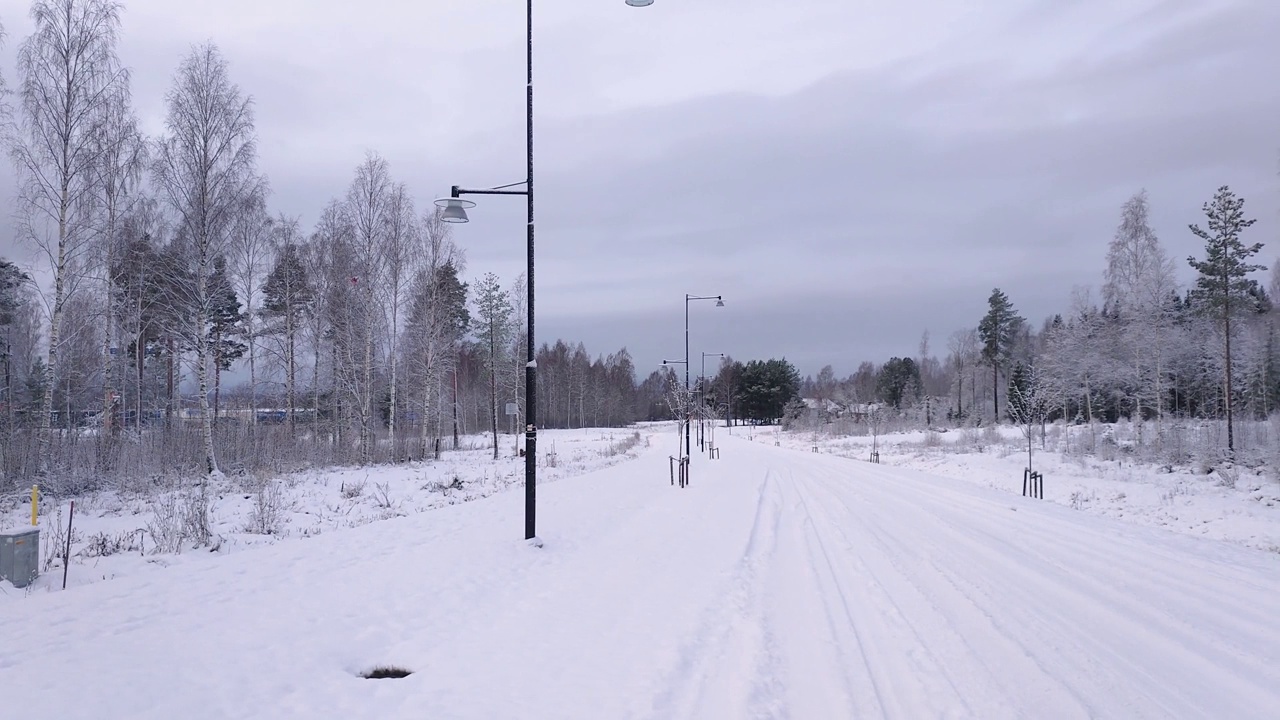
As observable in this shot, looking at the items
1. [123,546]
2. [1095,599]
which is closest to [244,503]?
[123,546]

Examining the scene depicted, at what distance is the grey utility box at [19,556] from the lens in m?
7.66

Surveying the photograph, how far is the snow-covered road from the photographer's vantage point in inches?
196

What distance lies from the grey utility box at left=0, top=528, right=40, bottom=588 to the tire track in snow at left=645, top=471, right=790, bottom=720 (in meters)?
7.14

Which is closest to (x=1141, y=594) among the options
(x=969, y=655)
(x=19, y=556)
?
(x=969, y=655)

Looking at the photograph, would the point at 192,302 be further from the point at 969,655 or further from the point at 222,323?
the point at 969,655

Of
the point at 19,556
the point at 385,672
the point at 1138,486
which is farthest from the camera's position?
the point at 1138,486

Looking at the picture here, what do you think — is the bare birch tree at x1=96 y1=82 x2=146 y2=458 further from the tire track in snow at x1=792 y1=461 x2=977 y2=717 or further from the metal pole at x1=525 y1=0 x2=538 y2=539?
the tire track in snow at x1=792 y1=461 x2=977 y2=717

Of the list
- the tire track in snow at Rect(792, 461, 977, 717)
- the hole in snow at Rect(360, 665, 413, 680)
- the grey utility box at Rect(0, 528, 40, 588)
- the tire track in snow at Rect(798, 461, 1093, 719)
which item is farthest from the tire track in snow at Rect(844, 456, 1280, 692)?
the grey utility box at Rect(0, 528, 40, 588)

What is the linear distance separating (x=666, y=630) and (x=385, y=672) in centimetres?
253

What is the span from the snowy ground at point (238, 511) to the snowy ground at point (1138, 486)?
1566 cm

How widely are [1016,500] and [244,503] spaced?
19.1 metres

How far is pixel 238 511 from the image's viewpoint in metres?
15.0

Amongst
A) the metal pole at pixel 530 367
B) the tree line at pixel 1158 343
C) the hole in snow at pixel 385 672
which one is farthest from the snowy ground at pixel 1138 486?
the hole in snow at pixel 385 672

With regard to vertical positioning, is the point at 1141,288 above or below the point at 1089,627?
above
